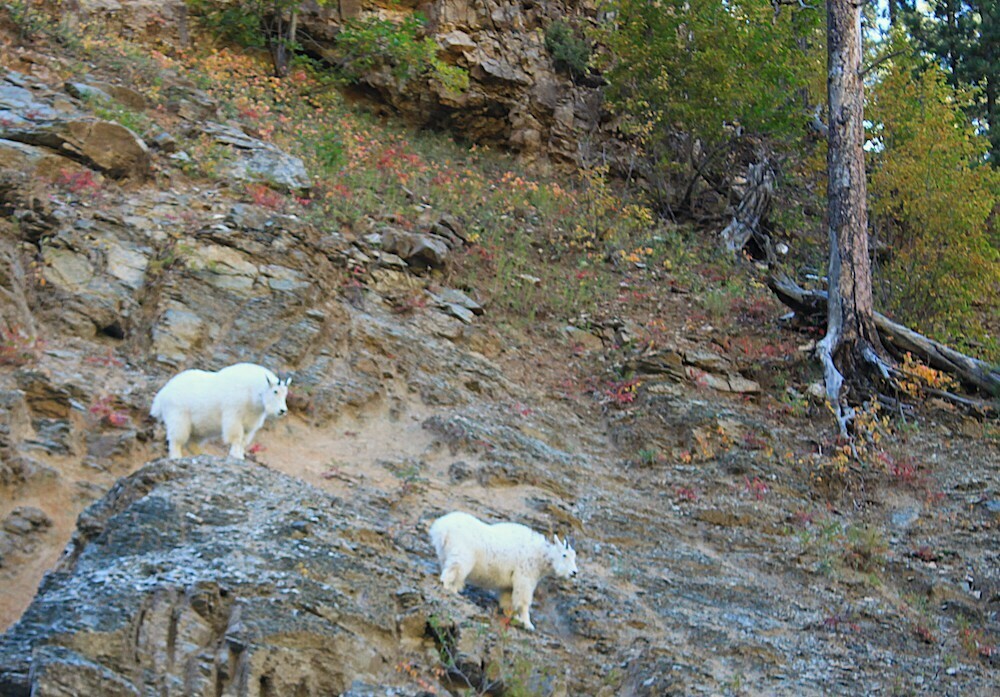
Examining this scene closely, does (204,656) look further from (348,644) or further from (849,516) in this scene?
(849,516)

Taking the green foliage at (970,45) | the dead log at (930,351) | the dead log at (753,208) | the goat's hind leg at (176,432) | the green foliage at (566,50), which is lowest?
the goat's hind leg at (176,432)

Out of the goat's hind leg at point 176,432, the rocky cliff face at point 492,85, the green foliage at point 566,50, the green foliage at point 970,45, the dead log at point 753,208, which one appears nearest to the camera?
the goat's hind leg at point 176,432

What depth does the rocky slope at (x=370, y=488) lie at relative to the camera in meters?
6.32

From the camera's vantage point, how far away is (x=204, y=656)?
229 inches

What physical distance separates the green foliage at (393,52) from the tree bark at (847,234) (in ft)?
26.5

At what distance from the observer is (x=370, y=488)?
32.5 ft

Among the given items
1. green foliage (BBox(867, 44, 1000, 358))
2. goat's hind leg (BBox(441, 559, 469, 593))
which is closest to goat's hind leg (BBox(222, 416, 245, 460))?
goat's hind leg (BBox(441, 559, 469, 593))

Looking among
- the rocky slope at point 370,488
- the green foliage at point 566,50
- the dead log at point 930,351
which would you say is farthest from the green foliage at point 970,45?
the rocky slope at point 370,488

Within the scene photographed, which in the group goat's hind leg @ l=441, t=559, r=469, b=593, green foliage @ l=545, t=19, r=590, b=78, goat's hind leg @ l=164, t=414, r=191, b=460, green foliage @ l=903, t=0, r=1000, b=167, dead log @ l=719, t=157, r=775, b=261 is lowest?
goat's hind leg @ l=164, t=414, r=191, b=460

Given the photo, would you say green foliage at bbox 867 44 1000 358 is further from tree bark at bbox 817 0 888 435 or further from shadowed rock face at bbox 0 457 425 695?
shadowed rock face at bbox 0 457 425 695

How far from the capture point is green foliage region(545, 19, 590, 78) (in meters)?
24.3

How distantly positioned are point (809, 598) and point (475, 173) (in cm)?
1311

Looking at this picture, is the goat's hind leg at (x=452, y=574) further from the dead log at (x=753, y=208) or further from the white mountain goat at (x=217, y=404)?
the dead log at (x=753, y=208)

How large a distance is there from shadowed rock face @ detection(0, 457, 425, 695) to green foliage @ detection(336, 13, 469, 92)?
1480 centimetres
